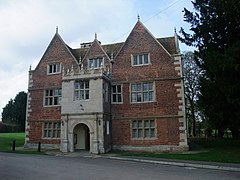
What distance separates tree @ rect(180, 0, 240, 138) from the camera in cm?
1461

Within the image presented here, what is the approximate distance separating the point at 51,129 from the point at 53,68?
21.7ft

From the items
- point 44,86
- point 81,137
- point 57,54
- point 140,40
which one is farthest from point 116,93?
point 57,54

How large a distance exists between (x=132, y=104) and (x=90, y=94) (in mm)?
4124

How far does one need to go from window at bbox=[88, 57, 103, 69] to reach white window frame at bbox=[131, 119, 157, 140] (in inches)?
270

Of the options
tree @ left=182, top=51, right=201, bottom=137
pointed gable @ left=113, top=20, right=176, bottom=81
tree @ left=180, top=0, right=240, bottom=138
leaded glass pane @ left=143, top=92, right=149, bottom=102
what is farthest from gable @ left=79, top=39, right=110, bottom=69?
tree @ left=182, top=51, right=201, bottom=137

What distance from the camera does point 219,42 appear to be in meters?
17.2

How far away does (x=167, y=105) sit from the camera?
74.1 ft

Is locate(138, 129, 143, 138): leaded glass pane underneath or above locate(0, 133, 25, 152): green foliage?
above

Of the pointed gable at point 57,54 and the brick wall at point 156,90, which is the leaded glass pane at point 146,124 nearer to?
the brick wall at point 156,90

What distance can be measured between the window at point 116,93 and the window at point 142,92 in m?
1.23

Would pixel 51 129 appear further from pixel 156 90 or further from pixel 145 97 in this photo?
pixel 156 90

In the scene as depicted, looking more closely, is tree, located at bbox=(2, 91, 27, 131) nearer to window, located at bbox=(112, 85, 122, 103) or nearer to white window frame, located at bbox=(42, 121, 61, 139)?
white window frame, located at bbox=(42, 121, 61, 139)

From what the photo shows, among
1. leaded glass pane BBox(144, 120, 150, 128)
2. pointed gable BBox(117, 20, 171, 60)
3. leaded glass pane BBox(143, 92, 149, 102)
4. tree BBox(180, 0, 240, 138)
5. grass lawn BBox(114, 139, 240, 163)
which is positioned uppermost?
pointed gable BBox(117, 20, 171, 60)

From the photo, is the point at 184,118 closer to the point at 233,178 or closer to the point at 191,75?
the point at 233,178
